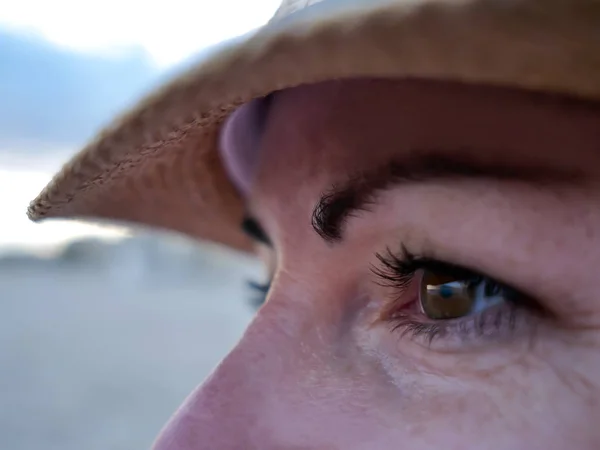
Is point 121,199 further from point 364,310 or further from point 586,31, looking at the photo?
point 586,31

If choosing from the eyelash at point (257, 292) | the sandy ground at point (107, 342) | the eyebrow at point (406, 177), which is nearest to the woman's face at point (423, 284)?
the eyebrow at point (406, 177)

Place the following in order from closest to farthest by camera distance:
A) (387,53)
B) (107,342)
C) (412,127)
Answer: (387,53)
(412,127)
(107,342)

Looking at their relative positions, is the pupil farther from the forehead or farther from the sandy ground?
the sandy ground

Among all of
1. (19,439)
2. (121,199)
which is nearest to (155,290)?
(19,439)

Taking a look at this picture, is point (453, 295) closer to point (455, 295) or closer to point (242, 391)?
point (455, 295)

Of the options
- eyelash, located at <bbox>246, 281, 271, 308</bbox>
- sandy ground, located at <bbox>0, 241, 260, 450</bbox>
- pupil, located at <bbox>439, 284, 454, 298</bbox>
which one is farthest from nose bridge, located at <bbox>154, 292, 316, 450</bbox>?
sandy ground, located at <bbox>0, 241, 260, 450</bbox>

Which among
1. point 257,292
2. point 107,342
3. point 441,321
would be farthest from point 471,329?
point 107,342

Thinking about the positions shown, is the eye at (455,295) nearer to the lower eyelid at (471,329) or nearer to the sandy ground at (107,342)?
the lower eyelid at (471,329)
